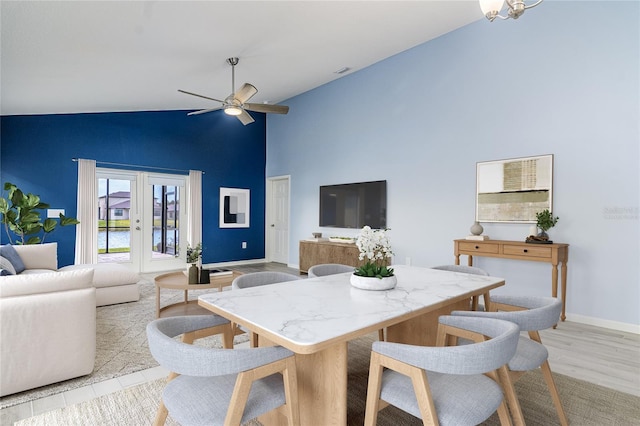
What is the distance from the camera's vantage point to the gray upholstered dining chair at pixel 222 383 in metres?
1.16

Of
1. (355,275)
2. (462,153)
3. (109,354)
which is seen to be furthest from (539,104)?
(109,354)

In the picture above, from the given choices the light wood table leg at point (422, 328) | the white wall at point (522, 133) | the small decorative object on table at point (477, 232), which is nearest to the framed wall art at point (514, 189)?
the white wall at point (522, 133)

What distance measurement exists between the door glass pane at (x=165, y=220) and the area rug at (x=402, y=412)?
4.74m

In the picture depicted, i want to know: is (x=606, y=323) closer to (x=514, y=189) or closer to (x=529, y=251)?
(x=529, y=251)

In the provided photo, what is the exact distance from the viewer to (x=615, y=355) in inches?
110

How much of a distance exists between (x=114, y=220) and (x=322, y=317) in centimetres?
599

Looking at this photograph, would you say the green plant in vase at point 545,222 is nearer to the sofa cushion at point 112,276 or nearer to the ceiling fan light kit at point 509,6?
the ceiling fan light kit at point 509,6

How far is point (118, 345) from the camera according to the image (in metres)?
2.90

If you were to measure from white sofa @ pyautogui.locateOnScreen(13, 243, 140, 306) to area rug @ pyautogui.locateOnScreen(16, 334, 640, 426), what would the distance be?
2.17 metres

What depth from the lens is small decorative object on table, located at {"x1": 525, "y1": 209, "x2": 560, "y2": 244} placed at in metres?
3.61

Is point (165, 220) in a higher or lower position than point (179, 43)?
lower

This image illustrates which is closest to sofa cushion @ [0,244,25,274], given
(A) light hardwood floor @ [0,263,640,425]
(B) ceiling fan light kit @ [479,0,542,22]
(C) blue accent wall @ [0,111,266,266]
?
(C) blue accent wall @ [0,111,266,266]

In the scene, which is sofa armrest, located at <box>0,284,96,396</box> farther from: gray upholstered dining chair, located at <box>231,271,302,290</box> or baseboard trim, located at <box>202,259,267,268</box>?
baseboard trim, located at <box>202,259,267,268</box>

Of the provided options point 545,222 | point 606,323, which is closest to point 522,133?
point 545,222
